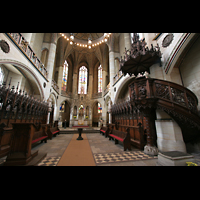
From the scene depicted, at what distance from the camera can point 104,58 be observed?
700 inches

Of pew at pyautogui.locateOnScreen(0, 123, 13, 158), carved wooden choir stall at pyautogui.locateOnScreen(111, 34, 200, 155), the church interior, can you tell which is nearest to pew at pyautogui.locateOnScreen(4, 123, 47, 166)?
the church interior

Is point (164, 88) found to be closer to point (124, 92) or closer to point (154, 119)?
point (154, 119)

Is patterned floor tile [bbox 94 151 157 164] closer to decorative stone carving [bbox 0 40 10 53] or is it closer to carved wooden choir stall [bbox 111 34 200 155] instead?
carved wooden choir stall [bbox 111 34 200 155]

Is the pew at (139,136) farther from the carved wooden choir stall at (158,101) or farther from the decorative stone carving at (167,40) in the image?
the decorative stone carving at (167,40)

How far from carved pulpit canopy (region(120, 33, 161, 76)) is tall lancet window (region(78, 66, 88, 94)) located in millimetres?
15629

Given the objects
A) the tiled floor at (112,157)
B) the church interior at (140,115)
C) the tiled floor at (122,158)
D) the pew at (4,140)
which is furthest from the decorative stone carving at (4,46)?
the tiled floor at (122,158)

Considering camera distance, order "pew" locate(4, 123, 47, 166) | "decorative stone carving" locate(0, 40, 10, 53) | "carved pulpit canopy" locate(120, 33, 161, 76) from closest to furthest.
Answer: "pew" locate(4, 123, 47, 166) → "carved pulpit canopy" locate(120, 33, 161, 76) → "decorative stone carving" locate(0, 40, 10, 53)

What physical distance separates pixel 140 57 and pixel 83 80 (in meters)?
17.5

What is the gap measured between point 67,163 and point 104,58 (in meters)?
18.0

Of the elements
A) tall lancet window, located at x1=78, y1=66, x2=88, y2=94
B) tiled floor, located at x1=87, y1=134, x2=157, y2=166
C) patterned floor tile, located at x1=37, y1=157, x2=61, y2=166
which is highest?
tall lancet window, located at x1=78, y1=66, x2=88, y2=94

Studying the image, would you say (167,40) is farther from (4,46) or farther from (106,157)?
(4,46)

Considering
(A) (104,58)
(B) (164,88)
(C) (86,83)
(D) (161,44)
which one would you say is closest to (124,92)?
(D) (161,44)

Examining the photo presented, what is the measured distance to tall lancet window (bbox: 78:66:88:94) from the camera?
800 inches

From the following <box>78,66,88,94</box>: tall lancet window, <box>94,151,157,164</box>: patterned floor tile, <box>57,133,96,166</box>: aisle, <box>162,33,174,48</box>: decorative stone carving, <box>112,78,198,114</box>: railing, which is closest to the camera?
<box>57,133,96,166</box>: aisle
